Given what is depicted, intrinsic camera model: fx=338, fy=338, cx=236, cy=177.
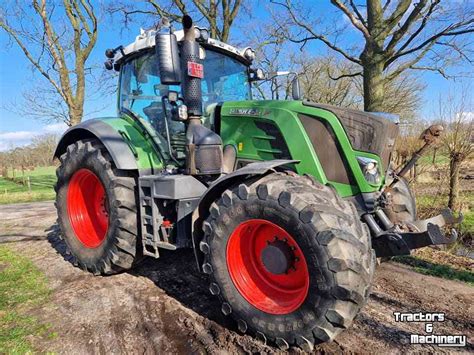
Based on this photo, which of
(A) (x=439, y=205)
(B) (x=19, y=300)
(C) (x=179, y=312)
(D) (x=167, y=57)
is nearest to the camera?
(D) (x=167, y=57)

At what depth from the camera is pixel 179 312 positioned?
118 inches

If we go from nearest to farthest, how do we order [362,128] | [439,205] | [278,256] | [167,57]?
[278,256] → [167,57] → [362,128] → [439,205]

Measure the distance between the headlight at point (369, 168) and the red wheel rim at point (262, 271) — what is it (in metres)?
0.90

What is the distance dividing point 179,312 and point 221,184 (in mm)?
1230

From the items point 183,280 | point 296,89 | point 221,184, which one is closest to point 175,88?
point 296,89

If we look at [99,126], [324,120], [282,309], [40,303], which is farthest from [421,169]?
[40,303]

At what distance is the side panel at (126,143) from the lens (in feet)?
11.6

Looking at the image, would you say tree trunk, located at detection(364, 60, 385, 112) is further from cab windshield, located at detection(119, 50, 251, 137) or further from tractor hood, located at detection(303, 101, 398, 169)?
tractor hood, located at detection(303, 101, 398, 169)

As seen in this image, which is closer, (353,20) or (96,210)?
(96,210)

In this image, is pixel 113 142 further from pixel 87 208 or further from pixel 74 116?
pixel 74 116

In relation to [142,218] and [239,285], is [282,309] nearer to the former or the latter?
[239,285]

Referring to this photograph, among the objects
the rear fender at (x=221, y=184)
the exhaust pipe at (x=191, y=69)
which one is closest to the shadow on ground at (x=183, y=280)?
the rear fender at (x=221, y=184)

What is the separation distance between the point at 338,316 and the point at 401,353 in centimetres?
66

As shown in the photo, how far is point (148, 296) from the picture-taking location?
3355 millimetres
